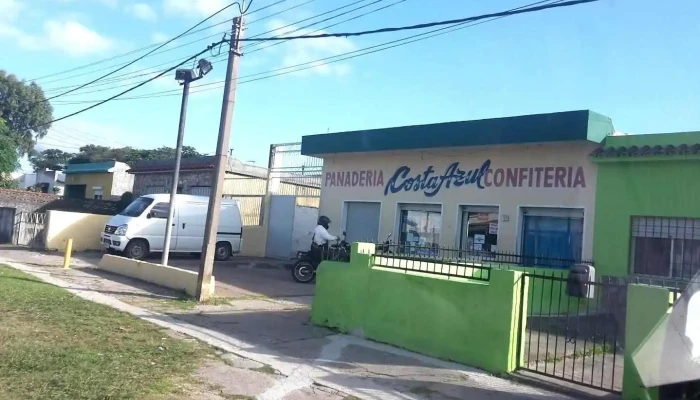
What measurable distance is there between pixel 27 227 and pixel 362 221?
13.3 m

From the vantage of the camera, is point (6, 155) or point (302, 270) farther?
point (6, 155)

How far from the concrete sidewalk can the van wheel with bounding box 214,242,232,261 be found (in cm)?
812

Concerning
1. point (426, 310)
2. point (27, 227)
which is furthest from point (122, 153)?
point (426, 310)

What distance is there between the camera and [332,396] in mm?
6305

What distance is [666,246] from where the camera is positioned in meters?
11.9

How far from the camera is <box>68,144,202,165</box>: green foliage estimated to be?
63.4m

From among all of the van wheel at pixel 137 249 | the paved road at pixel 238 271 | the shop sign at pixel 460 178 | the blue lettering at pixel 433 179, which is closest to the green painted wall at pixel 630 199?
the shop sign at pixel 460 178

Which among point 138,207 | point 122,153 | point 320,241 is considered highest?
point 122,153

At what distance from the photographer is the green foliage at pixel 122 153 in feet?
208

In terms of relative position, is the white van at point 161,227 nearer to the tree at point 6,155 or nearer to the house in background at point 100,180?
the tree at point 6,155

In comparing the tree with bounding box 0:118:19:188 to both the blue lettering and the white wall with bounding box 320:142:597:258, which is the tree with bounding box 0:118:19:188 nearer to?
the white wall with bounding box 320:142:597:258

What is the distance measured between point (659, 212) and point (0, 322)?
1159 centimetres

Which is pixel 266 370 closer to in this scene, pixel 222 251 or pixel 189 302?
pixel 189 302

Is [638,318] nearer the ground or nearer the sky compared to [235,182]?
nearer the ground
